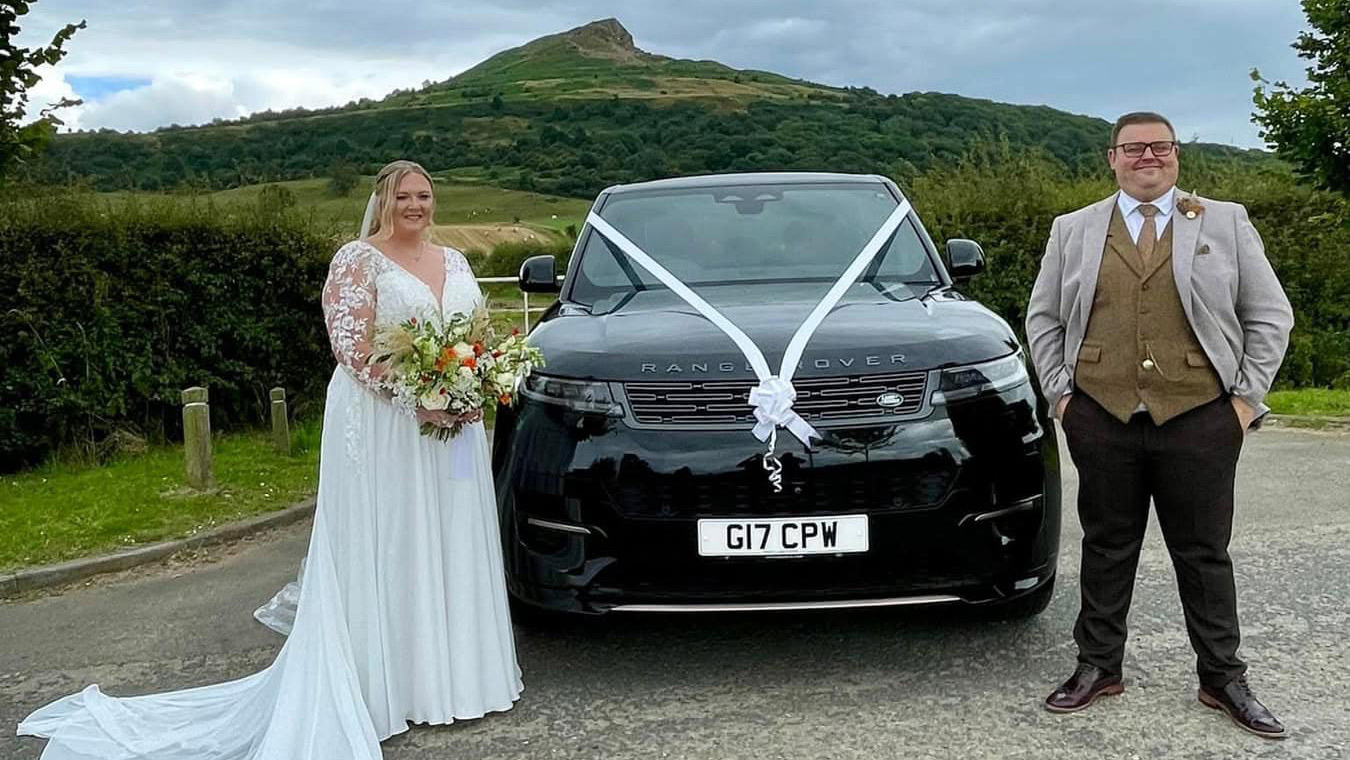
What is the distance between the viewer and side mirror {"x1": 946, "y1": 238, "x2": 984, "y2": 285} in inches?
197

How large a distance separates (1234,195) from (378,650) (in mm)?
12293

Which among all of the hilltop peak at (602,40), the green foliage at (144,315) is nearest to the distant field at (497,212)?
the green foliage at (144,315)

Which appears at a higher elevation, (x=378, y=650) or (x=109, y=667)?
(x=378, y=650)

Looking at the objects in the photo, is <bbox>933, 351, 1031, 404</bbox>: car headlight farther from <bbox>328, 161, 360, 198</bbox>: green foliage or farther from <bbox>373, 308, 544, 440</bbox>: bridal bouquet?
<bbox>328, 161, 360, 198</bbox>: green foliage

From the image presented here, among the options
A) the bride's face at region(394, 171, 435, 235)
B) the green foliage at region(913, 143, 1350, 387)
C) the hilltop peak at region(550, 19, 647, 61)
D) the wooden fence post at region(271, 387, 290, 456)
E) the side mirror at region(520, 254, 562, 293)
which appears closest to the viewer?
the bride's face at region(394, 171, 435, 235)

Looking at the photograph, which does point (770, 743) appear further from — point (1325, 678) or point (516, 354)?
point (1325, 678)

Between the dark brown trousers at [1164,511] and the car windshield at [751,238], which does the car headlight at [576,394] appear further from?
the dark brown trousers at [1164,511]

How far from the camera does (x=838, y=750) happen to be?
3.24 m

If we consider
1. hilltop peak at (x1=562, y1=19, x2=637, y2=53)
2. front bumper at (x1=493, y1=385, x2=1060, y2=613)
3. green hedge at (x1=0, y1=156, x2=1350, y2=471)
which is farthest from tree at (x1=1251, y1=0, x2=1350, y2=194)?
hilltop peak at (x1=562, y1=19, x2=637, y2=53)

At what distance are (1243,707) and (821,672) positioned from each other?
1268 millimetres

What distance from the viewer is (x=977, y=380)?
11.6ft

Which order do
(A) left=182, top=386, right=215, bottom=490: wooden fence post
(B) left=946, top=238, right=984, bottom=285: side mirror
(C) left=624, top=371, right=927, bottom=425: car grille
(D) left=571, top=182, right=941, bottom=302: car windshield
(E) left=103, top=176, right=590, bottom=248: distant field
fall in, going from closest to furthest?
(C) left=624, top=371, right=927, bottom=425: car grille < (D) left=571, top=182, right=941, bottom=302: car windshield < (B) left=946, top=238, right=984, bottom=285: side mirror < (A) left=182, top=386, right=215, bottom=490: wooden fence post < (E) left=103, top=176, right=590, bottom=248: distant field

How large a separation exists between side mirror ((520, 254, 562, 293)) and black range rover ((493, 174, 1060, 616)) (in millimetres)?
1398

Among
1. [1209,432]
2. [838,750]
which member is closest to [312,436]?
[838,750]
